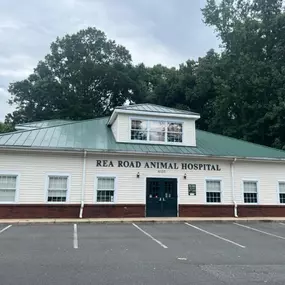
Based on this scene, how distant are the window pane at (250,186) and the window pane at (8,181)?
42.0ft

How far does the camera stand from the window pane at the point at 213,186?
56.4 feet

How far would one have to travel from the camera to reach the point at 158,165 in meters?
16.7

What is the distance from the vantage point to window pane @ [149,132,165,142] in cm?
1784

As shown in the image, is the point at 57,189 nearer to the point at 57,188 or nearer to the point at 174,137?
the point at 57,188

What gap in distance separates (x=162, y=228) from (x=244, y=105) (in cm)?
2093

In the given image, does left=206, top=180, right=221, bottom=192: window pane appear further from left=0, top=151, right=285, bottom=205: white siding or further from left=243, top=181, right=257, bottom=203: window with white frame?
left=243, top=181, right=257, bottom=203: window with white frame

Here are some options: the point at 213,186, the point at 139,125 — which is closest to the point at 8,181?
the point at 139,125

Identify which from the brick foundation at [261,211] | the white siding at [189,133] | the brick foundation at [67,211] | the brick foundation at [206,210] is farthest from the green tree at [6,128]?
the brick foundation at [261,211]

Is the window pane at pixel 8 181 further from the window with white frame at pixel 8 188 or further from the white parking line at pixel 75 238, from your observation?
the white parking line at pixel 75 238

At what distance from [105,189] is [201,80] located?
23772mm

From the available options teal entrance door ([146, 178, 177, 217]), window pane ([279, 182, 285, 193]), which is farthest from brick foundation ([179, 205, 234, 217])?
window pane ([279, 182, 285, 193])

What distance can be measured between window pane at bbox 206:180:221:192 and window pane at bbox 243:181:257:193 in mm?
1680

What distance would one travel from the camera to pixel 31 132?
1683cm

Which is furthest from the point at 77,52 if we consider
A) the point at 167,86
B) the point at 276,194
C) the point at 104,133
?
the point at 276,194
